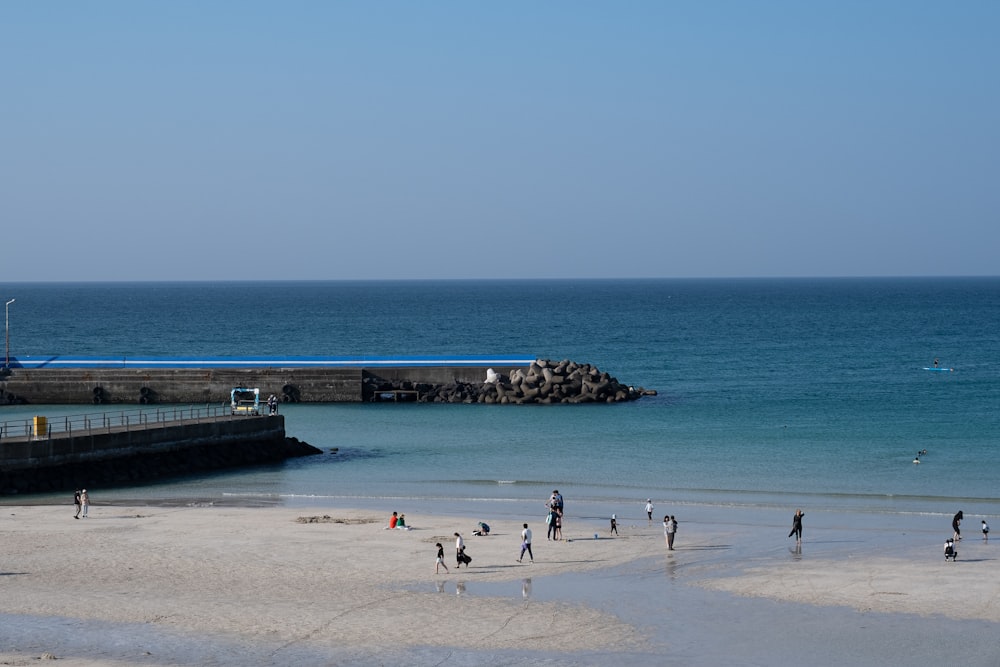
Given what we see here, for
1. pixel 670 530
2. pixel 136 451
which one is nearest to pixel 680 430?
pixel 136 451

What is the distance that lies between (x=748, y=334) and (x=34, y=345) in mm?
68748

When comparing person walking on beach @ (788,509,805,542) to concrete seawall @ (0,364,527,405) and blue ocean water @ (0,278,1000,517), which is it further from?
concrete seawall @ (0,364,527,405)

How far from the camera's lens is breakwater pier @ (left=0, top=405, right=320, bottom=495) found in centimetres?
3928

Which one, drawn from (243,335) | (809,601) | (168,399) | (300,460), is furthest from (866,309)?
(809,601)

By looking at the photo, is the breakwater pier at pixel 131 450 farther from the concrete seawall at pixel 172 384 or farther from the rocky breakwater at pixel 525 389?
the rocky breakwater at pixel 525 389

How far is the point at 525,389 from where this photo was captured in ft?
215

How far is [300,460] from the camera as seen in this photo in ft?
155

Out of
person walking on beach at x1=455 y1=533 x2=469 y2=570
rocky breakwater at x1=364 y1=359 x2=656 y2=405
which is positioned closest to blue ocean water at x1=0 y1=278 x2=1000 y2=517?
rocky breakwater at x1=364 y1=359 x2=656 y2=405

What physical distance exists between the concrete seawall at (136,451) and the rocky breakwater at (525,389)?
59.2 ft

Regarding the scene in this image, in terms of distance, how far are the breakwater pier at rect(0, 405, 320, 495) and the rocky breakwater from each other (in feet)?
59.4

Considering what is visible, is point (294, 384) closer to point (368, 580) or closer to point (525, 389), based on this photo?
point (525, 389)

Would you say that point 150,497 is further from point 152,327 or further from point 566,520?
point 152,327

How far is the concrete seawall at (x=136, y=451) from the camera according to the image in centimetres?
3925

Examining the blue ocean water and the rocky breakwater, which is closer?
the blue ocean water
